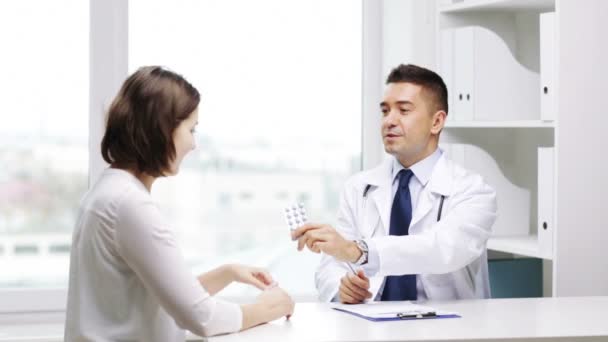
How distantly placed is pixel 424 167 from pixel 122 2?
1.26 meters

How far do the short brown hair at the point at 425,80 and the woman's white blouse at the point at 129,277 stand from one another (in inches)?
43.0

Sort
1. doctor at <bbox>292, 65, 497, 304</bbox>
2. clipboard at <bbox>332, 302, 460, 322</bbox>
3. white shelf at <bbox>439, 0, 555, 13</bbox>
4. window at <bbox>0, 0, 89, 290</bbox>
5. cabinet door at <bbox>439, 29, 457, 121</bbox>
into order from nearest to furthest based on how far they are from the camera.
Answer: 1. clipboard at <bbox>332, 302, 460, 322</bbox>
2. doctor at <bbox>292, 65, 497, 304</bbox>
3. white shelf at <bbox>439, 0, 555, 13</bbox>
4. cabinet door at <bbox>439, 29, 457, 121</bbox>
5. window at <bbox>0, 0, 89, 290</bbox>

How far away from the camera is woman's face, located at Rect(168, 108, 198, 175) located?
6.34 feet

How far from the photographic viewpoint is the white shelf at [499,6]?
293cm

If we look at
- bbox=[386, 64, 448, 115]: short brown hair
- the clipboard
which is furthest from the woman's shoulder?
bbox=[386, 64, 448, 115]: short brown hair

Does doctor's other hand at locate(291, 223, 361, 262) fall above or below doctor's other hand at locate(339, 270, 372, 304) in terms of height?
above

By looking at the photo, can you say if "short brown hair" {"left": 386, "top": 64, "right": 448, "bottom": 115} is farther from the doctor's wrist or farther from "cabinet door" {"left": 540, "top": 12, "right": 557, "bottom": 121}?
the doctor's wrist

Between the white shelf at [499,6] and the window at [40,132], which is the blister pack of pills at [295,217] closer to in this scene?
the white shelf at [499,6]

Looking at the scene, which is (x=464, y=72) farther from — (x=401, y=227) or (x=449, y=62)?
A: (x=401, y=227)

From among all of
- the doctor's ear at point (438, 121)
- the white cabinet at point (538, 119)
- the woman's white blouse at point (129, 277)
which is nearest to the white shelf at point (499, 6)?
the white cabinet at point (538, 119)

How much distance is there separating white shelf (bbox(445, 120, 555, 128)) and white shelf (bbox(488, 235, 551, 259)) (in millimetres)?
363

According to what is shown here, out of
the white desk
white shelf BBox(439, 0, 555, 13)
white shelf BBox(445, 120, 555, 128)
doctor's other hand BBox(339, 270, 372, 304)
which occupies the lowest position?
the white desk

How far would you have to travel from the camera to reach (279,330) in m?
1.97

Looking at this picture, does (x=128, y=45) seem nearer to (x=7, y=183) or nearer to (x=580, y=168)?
(x=7, y=183)
